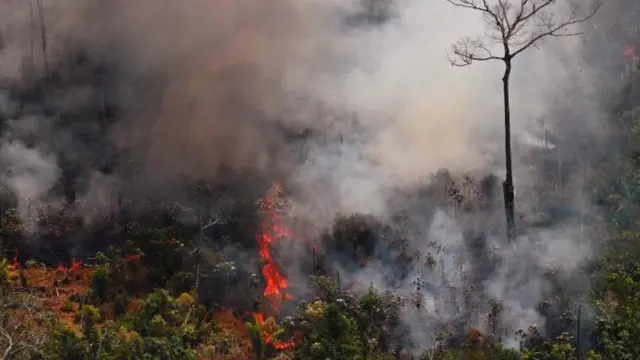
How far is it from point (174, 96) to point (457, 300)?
9096 mm

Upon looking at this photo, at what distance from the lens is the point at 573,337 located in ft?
39.3

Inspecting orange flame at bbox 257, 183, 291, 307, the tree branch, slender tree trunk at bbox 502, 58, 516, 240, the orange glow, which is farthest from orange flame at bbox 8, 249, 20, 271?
the tree branch

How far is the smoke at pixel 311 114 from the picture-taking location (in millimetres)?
14266

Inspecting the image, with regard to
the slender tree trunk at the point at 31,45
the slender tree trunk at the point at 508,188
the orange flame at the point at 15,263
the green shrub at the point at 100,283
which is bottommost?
the green shrub at the point at 100,283

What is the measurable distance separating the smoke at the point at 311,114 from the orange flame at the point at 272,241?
17.8 inches

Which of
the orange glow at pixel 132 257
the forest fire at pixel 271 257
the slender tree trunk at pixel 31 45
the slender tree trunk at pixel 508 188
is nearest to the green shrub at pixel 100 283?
the orange glow at pixel 132 257

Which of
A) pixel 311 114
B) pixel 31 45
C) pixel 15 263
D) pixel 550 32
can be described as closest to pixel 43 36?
pixel 31 45

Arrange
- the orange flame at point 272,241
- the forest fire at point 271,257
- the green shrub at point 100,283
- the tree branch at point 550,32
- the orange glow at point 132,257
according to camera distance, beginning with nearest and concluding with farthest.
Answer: the forest fire at point 271,257, the orange flame at point 272,241, the tree branch at point 550,32, the green shrub at point 100,283, the orange glow at point 132,257

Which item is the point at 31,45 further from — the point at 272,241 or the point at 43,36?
the point at 272,241

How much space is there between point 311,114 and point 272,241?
11.8 feet

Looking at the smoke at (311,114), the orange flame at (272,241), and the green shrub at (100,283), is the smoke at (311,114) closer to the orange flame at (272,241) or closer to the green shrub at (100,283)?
the orange flame at (272,241)

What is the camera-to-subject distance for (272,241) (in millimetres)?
14359

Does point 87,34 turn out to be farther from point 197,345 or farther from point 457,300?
point 457,300

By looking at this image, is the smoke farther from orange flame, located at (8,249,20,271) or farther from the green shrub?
the green shrub
